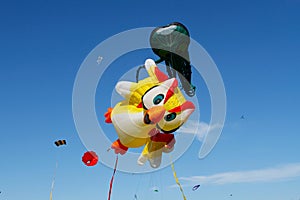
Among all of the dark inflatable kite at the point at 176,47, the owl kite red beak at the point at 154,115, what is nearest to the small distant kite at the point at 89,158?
the owl kite red beak at the point at 154,115

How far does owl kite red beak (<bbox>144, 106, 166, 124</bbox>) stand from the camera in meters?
13.3

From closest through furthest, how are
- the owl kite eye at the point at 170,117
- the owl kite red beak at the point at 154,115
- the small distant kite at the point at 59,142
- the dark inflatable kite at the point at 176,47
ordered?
the owl kite red beak at the point at 154,115, the owl kite eye at the point at 170,117, the dark inflatable kite at the point at 176,47, the small distant kite at the point at 59,142

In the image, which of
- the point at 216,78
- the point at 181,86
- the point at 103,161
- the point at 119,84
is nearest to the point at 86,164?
the point at 103,161

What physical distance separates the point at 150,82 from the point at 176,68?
40.9 inches

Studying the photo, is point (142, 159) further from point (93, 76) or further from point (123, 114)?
point (93, 76)

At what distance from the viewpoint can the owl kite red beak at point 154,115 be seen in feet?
43.5

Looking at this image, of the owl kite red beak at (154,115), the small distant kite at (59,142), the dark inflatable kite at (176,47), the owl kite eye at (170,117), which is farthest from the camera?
the small distant kite at (59,142)

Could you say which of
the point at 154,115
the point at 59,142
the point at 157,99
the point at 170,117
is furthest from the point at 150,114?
the point at 59,142

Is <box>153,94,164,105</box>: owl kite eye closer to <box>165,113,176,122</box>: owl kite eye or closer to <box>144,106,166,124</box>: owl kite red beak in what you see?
<box>144,106,166,124</box>: owl kite red beak

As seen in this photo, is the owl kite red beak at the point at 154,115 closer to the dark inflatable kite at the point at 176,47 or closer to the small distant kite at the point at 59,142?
the dark inflatable kite at the point at 176,47

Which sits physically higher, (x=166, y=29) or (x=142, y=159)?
(x=166, y=29)

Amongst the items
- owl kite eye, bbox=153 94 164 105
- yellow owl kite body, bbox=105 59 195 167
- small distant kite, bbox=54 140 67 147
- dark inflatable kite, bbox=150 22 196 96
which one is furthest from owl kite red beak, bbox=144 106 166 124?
small distant kite, bbox=54 140 67 147

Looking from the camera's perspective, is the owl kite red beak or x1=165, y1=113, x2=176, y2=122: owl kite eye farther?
x1=165, y1=113, x2=176, y2=122: owl kite eye

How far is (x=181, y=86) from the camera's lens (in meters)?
14.4
